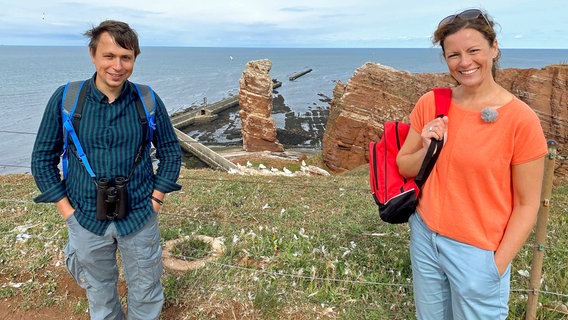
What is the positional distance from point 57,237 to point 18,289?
1075 mm

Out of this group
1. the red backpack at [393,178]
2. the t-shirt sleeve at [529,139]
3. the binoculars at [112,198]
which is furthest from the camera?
the binoculars at [112,198]

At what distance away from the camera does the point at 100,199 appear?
2881mm

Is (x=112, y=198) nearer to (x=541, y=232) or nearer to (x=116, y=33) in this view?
(x=116, y=33)

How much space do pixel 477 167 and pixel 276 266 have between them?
2971mm

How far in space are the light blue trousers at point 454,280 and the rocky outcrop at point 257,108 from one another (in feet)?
107

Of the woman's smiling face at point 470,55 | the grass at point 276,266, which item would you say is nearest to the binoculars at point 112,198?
the grass at point 276,266

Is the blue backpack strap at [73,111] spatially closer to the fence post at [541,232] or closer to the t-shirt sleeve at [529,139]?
the t-shirt sleeve at [529,139]

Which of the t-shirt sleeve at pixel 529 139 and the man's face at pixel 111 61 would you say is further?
the man's face at pixel 111 61

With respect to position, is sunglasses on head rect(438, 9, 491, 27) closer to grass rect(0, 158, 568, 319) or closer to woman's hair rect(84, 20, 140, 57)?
woman's hair rect(84, 20, 140, 57)

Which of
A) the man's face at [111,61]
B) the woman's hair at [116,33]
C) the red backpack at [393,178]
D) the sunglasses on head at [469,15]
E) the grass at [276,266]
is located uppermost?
the sunglasses on head at [469,15]

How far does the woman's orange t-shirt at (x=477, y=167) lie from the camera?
6.74 feet

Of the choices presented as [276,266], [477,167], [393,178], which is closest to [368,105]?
[276,266]

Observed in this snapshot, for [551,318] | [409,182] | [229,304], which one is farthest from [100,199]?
[551,318]

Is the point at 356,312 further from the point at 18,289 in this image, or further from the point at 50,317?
the point at 18,289
